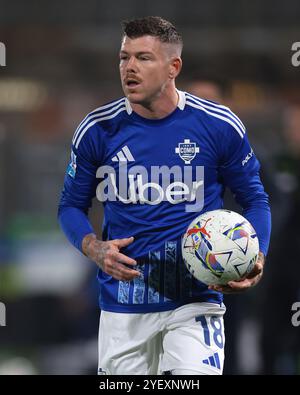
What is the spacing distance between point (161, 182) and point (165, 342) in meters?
0.71

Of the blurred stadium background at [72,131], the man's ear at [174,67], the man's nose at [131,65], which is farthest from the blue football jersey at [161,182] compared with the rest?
the blurred stadium background at [72,131]

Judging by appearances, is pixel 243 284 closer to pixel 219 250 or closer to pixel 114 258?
pixel 219 250

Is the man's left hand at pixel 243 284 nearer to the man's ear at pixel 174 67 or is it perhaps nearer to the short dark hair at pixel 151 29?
the man's ear at pixel 174 67

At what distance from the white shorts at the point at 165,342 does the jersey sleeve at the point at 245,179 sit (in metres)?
0.42

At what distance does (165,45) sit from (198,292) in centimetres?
111

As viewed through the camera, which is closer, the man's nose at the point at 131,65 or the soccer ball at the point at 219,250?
the soccer ball at the point at 219,250

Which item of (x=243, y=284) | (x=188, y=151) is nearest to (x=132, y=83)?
(x=188, y=151)

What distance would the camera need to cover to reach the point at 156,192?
14.1 ft

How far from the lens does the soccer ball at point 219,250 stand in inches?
160

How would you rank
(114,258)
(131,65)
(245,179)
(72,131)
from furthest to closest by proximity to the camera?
(72,131) < (245,179) < (131,65) < (114,258)

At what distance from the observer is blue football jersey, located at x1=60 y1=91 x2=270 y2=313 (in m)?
4.30

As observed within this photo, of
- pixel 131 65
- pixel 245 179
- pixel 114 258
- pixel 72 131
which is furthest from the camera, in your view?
pixel 72 131

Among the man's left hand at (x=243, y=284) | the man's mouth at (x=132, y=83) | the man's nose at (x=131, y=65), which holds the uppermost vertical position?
the man's nose at (x=131, y=65)
